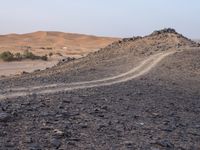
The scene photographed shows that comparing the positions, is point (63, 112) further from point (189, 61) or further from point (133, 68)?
point (189, 61)

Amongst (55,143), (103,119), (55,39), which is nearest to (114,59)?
(103,119)

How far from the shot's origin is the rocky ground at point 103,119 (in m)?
9.84

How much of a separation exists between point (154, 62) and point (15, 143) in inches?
567

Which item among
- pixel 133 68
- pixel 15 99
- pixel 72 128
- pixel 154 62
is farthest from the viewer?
pixel 154 62

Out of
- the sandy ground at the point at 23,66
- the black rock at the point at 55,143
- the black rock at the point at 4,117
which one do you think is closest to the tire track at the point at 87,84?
the black rock at the point at 4,117

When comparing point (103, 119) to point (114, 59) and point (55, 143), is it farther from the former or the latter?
point (114, 59)

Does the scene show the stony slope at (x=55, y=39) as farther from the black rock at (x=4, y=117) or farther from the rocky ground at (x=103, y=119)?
the black rock at (x=4, y=117)

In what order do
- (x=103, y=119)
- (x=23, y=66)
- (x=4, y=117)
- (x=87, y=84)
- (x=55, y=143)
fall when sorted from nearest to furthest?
(x=55, y=143), (x=4, y=117), (x=103, y=119), (x=87, y=84), (x=23, y=66)

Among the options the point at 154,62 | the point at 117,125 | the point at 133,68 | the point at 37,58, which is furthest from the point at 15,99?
the point at 37,58

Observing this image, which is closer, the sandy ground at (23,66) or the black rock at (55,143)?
the black rock at (55,143)

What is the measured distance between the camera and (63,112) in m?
11.4

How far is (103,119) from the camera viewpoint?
456 inches

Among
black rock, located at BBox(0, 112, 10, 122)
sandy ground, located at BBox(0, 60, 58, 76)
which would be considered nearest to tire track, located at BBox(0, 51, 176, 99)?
black rock, located at BBox(0, 112, 10, 122)

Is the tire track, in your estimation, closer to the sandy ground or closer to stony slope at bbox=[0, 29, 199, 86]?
stony slope at bbox=[0, 29, 199, 86]
